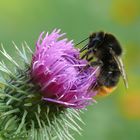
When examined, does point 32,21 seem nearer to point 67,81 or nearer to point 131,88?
point 131,88

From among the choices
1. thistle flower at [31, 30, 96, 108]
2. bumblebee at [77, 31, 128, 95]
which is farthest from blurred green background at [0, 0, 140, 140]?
thistle flower at [31, 30, 96, 108]

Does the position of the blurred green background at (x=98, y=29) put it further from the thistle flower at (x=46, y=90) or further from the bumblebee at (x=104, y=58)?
the thistle flower at (x=46, y=90)

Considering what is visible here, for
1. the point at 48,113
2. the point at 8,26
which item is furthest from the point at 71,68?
the point at 8,26

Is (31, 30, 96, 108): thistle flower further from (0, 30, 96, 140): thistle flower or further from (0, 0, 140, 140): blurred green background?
(0, 0, 140, 140): blurred green background

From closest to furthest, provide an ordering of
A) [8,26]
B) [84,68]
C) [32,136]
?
1. [32,136]
2. [84,68]
3. [8,26]

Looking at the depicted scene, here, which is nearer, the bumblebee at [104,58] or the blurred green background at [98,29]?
the bumblebee at [104,58]

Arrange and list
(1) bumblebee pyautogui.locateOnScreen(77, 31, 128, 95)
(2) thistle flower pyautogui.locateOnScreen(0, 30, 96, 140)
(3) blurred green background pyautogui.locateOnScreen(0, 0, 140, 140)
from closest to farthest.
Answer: (2) thistle flower pyautogui.locateOnScreen(0, 30, 96, 140)
(1) bumblebee pyautogui.locateOnScreen(77, 31, 128, 95)
(3) blurred green background pyautogui.locateOnScreen(0, 0, 140, 140)

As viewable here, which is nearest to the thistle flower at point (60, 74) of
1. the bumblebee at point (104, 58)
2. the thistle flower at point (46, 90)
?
the thistle flower at point (46, 90)
